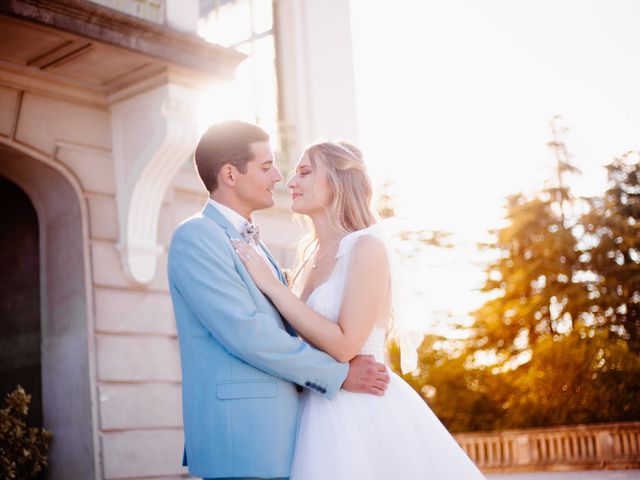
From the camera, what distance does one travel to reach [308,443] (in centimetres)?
348

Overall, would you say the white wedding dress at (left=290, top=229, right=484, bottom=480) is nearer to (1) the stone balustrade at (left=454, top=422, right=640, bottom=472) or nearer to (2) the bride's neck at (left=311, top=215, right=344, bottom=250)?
(2) the bride's neck at (left=311, top=215, right=344, bottom=250)

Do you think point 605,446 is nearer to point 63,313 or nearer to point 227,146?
point 63,313

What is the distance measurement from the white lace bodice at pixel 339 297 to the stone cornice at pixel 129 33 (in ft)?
11.1

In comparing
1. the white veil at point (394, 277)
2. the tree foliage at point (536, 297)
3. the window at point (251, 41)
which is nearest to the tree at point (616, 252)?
the tree foliage at point (536, 297)

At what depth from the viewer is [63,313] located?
7.45 m

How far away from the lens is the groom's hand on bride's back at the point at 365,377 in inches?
142

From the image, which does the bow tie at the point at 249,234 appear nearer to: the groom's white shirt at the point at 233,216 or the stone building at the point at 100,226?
the groom's white shirt at the point at 233,216

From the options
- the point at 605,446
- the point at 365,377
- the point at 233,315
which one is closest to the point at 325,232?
the point at 365,377

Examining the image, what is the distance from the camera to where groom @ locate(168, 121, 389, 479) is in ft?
10.8

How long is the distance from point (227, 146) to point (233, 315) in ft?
2.50

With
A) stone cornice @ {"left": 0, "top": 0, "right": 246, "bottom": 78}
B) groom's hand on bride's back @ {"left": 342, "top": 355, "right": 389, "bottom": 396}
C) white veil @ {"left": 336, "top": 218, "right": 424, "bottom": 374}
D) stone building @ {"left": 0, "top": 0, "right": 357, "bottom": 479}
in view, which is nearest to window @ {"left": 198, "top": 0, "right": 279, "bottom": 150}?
stone building @ {"left": 0, "top": 0, "right": 357, "bottom": 479}

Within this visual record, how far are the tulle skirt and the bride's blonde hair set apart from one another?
0.78m

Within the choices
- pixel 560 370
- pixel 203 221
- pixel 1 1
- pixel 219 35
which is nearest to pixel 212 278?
pixel 203 221

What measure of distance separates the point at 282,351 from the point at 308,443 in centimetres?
41
